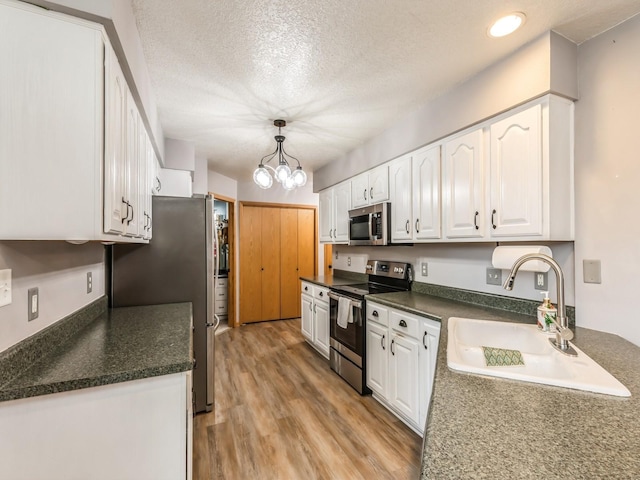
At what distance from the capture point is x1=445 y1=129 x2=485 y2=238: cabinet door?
195 cm

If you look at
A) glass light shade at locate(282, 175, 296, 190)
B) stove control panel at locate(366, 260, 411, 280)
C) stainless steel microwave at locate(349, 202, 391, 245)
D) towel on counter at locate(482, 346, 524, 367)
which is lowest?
towel on counter at locate(482, 346, 524, 367)

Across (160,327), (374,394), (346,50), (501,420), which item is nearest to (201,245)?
(160,327)

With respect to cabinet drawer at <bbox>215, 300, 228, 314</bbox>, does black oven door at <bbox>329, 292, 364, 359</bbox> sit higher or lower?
higher

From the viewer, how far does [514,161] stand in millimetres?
1731

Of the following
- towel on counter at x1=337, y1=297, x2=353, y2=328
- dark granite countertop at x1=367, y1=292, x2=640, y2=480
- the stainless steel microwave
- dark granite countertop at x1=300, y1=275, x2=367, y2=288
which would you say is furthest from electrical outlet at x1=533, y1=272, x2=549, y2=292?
dark granite countertop at x1=300, y1=275, x2=367, y2=288

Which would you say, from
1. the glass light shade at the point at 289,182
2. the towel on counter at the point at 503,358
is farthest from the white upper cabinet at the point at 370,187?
the towel on counter at the point at 503,358

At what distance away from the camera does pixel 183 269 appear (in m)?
2.33

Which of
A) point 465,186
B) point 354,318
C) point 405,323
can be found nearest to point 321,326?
point 354,318

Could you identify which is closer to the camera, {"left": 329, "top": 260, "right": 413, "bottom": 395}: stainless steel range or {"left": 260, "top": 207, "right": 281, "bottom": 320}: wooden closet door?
{"left": 329, "top": 260, "right": 413, "bottom": 395}: stainless steel range

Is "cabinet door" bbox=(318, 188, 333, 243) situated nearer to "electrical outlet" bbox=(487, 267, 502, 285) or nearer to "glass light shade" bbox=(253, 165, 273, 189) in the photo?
"glass light shade" bbox=(253, 165, 273, 189)

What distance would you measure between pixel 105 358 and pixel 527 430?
1.47 m

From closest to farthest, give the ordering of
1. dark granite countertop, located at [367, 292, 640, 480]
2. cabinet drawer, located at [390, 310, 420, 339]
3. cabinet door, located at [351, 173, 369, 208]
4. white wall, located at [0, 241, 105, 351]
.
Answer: dark granite countertop, located at [367, 292, 640, 480] → white wall, located at [0, 241, 105, 351] → cabinet drawer, located at [390, 310, 420, 339] → cabinet door, located at [351, 173, 369, 208]

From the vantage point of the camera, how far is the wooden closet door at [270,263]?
509 centimetres

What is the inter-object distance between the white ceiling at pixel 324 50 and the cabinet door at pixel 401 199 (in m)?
0.44
